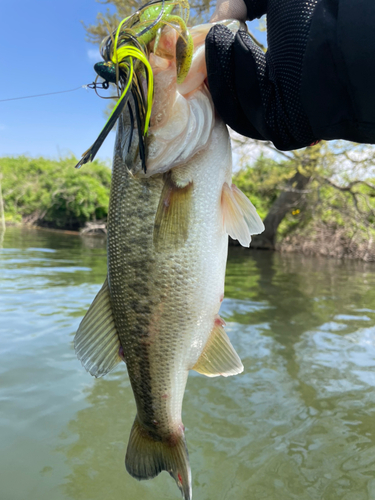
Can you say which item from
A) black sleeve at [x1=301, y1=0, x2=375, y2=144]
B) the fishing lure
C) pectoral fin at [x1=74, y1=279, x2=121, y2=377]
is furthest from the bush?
black sleeve at [x1=301, y1=0, x2=375, y2=144]

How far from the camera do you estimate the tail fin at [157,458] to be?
6.40ft

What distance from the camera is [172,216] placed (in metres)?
1.67

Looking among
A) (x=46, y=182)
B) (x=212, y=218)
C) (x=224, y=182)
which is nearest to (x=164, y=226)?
(x=212, y=218)

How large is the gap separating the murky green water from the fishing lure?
2342 mm

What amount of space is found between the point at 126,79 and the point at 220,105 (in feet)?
1.23

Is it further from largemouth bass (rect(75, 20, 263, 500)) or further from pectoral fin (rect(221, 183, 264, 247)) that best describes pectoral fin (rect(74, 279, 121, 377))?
pectoral fin (rect(221, 183, 264, 247))

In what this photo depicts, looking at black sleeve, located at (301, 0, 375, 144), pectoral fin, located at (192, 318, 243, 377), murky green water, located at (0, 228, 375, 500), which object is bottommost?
murky green water, located at (0, 228, 375, 500)

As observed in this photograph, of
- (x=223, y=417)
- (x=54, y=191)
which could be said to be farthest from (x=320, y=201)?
(x=54, y=191)

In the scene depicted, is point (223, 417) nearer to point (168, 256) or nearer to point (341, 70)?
point (168, 256)

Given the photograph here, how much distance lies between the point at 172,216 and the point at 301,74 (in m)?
0.71

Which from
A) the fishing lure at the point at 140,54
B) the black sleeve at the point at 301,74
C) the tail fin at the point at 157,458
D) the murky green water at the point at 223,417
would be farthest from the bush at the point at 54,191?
the black sleeve at the point at 301,74

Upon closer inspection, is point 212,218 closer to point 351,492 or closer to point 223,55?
point 223,55

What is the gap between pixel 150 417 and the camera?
196 cm

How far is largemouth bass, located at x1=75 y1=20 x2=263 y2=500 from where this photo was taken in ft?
5.33
